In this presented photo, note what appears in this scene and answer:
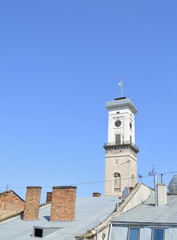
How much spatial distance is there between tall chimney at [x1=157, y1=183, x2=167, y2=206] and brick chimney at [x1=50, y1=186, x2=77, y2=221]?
5764mm

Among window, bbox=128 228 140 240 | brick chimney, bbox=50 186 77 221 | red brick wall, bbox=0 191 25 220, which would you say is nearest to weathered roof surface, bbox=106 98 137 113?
red brick wall, bbox=0 191 25 220

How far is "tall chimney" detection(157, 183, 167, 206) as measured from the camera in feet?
64.4

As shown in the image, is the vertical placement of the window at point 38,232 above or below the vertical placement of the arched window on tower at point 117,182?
below

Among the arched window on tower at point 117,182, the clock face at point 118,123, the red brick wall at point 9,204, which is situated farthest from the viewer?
the clock face at point 118,123

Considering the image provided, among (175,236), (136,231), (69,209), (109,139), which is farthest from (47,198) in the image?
(109,139)

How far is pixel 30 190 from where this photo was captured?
914 inches

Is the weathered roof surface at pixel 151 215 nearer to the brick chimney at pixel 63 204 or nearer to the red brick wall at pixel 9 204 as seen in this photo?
the brick chimney at pixel 63 204

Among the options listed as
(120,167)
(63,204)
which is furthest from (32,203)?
(120,167)

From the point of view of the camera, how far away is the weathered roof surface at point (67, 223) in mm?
17344

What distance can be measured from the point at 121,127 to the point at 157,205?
52061 millimetres

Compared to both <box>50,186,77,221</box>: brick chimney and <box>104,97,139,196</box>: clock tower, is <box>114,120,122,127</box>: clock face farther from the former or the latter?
<box>50,186,77,221</box>: brick chimney

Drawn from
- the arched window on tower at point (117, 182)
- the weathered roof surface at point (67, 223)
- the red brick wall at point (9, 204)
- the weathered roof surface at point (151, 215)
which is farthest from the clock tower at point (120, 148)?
the weathered roof surface at point (151, 215)

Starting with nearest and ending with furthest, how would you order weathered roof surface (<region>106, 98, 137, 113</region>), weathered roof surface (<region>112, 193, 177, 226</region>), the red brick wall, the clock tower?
weathered roof surface (<region>112, 193, 177, 226</region>) → the red brick wall → the clock tower → weathered roof surface (<region>106, 98, 137, 113</region>)

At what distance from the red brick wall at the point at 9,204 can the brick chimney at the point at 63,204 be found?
28.3 ft
